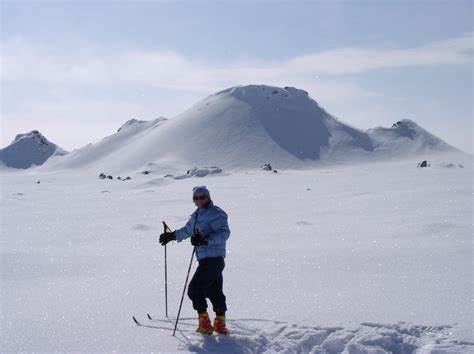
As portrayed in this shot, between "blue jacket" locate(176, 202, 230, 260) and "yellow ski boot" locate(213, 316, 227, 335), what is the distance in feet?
2.36

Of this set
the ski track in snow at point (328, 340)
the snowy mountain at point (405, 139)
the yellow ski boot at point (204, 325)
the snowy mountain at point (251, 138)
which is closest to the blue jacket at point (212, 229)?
the yellow ski boot at point (204, 325)

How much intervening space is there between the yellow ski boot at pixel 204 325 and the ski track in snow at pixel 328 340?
0.21 ft

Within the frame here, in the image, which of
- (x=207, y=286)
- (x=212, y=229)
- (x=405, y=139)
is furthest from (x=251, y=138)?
(x=207, y=286)

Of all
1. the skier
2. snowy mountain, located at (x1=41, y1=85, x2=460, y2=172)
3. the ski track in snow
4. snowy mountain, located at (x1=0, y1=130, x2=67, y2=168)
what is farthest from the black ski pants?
snowy mountain, located at (x1=0, y1=130, x2=67, y2=168)

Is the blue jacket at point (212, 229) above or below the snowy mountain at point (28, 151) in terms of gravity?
below

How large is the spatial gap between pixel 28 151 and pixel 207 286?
148 meters

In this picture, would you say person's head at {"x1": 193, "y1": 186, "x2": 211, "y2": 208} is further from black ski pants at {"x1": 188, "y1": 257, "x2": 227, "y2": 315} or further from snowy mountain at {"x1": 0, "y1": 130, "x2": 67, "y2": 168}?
snowy mountain at {"x1": 0, "y1": 130, "x2": 67, "y2": 168}

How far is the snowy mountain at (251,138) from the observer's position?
7906 cm

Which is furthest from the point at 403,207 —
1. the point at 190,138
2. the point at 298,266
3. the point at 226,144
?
the point at 190,138

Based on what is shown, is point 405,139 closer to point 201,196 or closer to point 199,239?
point 201,196

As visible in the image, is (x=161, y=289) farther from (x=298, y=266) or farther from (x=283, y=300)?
(x=298, y=266)

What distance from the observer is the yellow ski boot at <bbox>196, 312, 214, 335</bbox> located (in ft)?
18.0

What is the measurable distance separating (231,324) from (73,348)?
1.78 metres

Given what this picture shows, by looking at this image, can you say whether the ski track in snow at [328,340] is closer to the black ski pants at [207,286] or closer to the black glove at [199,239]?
the black ski pants at [207,286]
